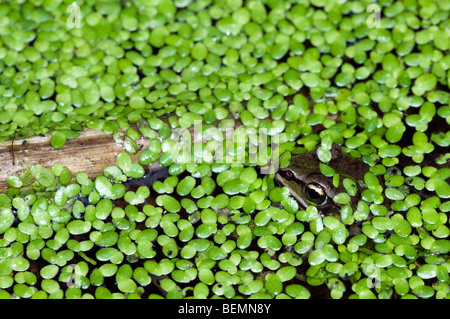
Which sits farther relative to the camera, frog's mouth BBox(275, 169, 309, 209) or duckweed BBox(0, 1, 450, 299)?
frog's mouth BBox(275, 169, 309, 209)

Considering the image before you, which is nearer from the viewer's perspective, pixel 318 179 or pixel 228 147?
pixel 318 179

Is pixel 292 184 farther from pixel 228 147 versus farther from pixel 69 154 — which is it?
pixel 69 154

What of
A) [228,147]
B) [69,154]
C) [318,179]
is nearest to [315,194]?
[318,179]

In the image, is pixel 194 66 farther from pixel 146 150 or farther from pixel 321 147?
pixel 321 147

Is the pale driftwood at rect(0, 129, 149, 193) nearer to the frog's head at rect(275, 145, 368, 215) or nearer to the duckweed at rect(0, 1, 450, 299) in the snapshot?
the duckweed at rect(0, 1, 450, 299)

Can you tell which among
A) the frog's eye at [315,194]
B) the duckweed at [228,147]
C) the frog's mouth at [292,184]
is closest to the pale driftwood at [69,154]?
the duckweed at [228,147]

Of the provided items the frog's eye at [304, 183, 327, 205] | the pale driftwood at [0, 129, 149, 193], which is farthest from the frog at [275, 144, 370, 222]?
the pale driftwood at [0, 129, 149, 193]
